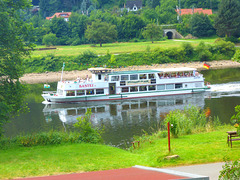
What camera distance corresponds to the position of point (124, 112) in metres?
46.7

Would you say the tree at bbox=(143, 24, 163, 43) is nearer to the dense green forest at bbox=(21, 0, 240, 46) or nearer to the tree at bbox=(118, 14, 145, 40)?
the dense green forest at bbox=(21, 0, 240, 46)

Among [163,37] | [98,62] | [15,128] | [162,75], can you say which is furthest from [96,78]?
[163,37]

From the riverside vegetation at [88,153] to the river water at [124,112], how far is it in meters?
6.56

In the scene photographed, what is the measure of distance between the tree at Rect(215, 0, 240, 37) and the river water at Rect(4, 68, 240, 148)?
4363 cm

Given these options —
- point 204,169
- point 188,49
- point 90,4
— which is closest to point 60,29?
point 90,4

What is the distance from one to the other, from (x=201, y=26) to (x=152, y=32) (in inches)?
585

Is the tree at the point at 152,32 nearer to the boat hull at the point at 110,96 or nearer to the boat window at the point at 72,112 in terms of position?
the boat hull at the point at 110,96

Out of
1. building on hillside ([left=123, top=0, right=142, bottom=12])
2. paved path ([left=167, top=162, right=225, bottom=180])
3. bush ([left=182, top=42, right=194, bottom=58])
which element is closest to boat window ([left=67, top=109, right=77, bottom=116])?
paved path ([left=167, top=162, right=225, bottom=180])

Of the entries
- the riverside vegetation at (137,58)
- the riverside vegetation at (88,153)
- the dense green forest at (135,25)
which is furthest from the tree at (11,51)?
the dense green forest at (135,25)

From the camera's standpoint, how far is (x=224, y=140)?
23219 mm

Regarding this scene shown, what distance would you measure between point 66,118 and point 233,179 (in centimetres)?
3322

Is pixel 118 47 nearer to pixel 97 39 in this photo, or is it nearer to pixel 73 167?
pixel 97 39

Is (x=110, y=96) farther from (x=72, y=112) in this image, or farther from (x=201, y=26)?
(x=201, y=26)

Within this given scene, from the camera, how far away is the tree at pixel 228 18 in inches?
3999
